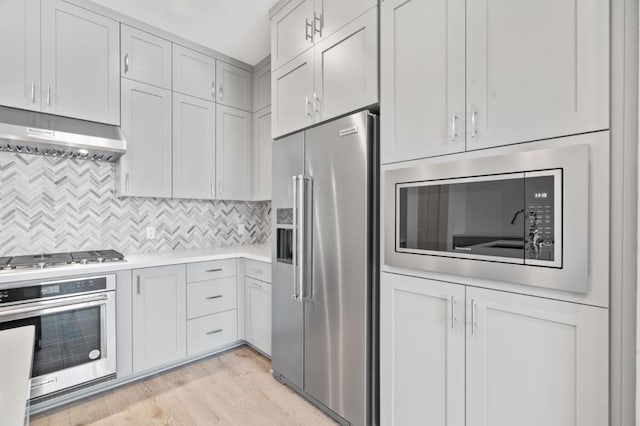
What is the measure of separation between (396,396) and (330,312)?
0.56 m

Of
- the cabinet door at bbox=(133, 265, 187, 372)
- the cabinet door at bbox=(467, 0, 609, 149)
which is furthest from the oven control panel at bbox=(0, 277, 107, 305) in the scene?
the cabinet door at bbox=(467, 0, 609, 149)

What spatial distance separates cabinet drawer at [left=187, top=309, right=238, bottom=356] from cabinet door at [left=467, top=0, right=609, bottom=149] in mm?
2461

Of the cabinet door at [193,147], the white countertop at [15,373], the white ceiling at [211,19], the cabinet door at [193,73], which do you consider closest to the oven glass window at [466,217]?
the white countertop at [15,373]

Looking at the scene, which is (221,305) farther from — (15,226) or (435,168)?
(435,168)

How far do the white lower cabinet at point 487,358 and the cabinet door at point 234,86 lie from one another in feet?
8.18

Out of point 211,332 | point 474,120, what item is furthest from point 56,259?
point 474,120

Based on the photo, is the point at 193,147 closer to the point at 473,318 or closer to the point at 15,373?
the point at 15,373

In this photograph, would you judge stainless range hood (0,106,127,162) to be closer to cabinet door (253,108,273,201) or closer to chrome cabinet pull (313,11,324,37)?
cabinet door (253,108,273,201)

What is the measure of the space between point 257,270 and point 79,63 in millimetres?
2094

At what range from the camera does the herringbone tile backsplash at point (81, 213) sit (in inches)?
95.8

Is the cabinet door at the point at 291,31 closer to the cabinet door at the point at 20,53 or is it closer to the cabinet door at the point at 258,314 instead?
the cabinet door at the point at 20,53

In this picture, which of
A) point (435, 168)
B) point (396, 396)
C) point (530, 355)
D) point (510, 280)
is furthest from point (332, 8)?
point (396, 396)

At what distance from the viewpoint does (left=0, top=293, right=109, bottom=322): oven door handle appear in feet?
6.32

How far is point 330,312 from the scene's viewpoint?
1968 millimetres
